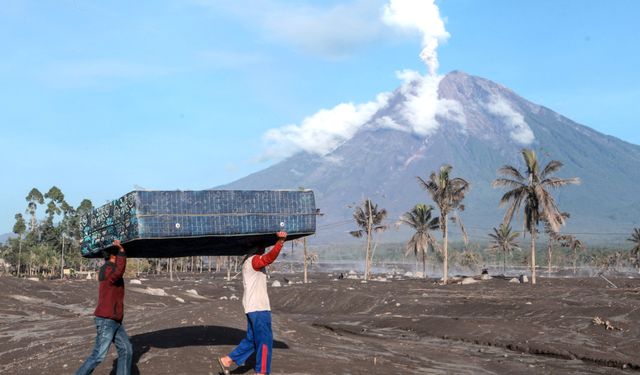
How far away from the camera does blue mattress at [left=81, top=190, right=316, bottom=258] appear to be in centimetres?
1225

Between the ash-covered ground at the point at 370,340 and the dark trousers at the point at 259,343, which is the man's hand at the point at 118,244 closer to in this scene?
the dark trousers at the point at 259,343

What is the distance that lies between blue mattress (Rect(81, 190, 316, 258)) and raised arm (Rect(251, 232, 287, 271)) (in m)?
0.43

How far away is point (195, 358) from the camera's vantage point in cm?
1438

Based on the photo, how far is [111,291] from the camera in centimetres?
1185

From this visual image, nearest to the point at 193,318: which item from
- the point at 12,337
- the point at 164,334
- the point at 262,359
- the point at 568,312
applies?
the point at 164,334

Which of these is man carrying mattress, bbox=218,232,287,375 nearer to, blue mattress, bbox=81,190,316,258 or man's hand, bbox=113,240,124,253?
blue mattress, bbox=81,190,316,258

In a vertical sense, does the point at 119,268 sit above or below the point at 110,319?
above

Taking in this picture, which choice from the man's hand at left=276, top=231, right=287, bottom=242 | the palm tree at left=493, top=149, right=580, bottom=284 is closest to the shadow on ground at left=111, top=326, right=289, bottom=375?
the man's hand at left=276, top=231, right=287, bottom=242

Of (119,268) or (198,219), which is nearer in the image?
(119,268)

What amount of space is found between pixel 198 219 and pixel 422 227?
70.7m

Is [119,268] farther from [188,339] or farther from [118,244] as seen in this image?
[188,339]

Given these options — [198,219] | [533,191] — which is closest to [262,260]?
[198,219]

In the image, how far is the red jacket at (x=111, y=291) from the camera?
11.7m

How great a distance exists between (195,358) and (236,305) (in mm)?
13472
